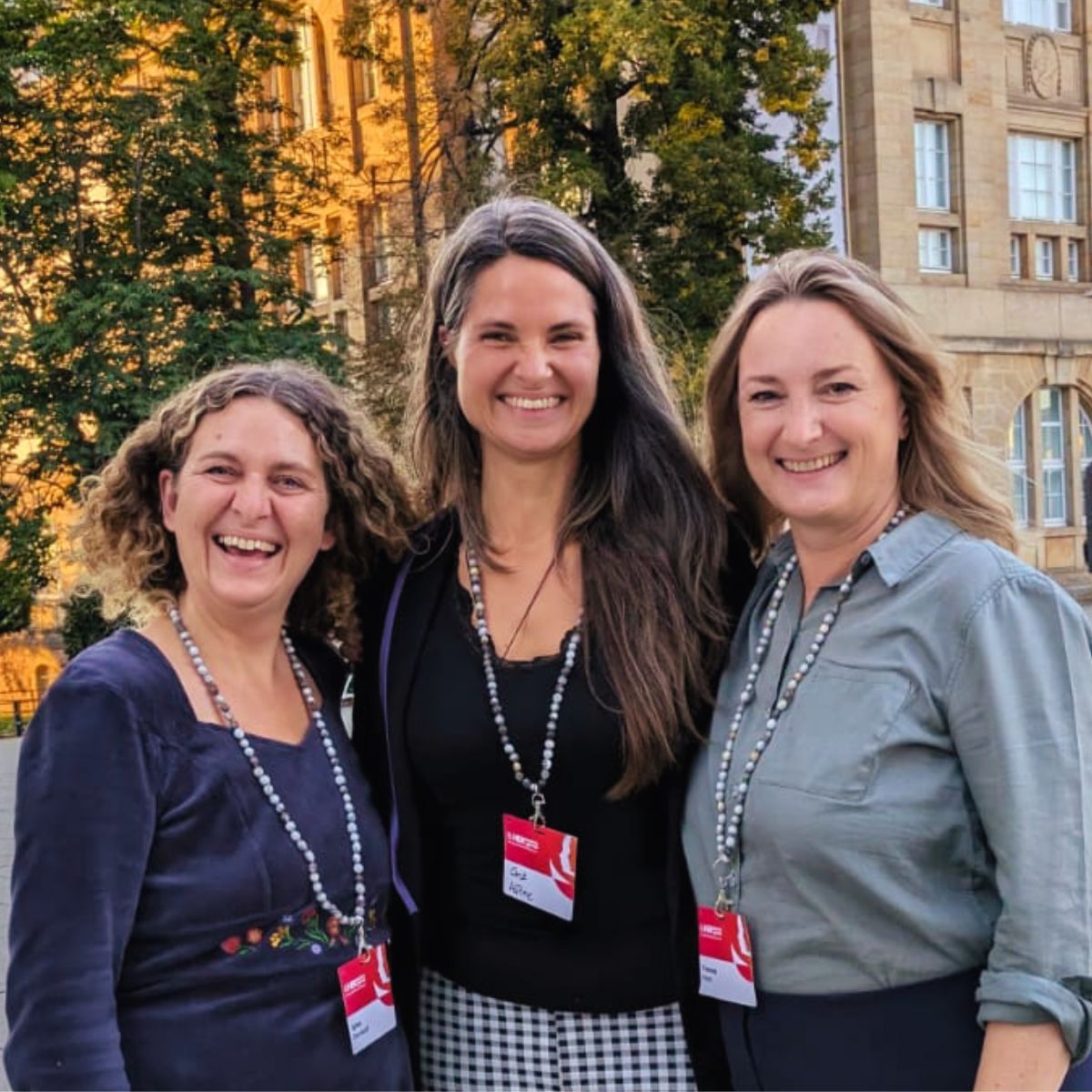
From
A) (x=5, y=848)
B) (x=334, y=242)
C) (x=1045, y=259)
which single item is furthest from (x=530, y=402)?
(x=1045, y=259)

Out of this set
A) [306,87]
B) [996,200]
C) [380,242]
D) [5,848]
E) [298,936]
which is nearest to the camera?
[298,936]

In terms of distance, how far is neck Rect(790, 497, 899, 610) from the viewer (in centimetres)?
213

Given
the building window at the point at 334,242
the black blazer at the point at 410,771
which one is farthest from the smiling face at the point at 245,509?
the building window at the point at 334,242

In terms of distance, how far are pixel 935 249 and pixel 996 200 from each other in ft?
6.01

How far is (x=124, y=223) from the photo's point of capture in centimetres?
1692

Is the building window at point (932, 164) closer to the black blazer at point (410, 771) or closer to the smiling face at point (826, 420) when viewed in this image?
the black blazer at point (410, 771)

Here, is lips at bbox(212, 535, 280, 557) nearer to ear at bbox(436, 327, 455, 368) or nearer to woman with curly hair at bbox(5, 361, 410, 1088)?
woman with curly hair at bbox(5, 361, 410, 1088)

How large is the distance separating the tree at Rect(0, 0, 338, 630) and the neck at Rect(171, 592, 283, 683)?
44.4 ft

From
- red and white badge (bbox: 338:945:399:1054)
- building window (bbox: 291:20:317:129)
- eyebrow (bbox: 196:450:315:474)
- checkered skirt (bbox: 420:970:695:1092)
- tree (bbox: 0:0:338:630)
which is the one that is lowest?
checkered skirt (bbox: 420:970:695:1092)

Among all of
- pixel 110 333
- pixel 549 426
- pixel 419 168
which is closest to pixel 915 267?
pixel 419 168

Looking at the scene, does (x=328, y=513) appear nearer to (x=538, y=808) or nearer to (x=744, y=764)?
(x=538, y=808)

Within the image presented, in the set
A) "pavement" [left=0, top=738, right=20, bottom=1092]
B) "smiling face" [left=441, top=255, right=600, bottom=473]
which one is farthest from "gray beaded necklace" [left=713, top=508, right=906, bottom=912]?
"pavement" [left=0, top=738, right=20, bottom=1092]

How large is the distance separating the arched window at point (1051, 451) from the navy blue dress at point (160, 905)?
82.4 feet

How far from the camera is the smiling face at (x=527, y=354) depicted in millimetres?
2574
